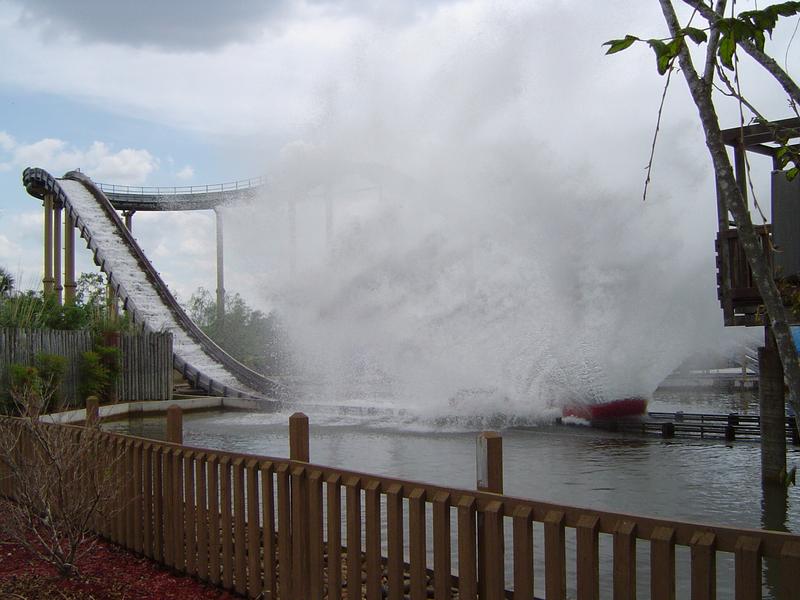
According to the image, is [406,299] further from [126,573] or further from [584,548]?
[584,548]

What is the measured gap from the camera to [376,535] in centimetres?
376

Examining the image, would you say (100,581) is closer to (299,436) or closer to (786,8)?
(299,436)

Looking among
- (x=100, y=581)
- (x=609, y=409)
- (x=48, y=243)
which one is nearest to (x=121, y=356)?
(x=609, y=409)

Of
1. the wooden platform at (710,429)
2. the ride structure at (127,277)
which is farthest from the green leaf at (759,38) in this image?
the ride structure at (127,277)

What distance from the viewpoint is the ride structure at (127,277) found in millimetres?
23453

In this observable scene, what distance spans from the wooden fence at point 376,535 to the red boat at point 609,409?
8.46 meters

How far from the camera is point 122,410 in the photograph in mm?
17906

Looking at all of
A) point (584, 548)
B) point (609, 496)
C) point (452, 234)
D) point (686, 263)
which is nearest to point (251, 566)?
point (584, 548)

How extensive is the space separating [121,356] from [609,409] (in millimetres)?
11494

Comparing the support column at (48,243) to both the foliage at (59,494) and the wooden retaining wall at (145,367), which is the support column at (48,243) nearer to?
the wooden retaining wall at (145,367)

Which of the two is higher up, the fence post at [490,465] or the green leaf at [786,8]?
the green leaf at [786,8]

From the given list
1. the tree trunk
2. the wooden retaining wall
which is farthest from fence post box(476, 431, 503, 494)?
the wooden retaining wall

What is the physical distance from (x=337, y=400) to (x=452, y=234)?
476 centimetres

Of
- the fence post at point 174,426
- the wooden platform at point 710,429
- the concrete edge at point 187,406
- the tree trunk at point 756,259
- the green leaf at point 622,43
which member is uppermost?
the green leaf at point 622,43
